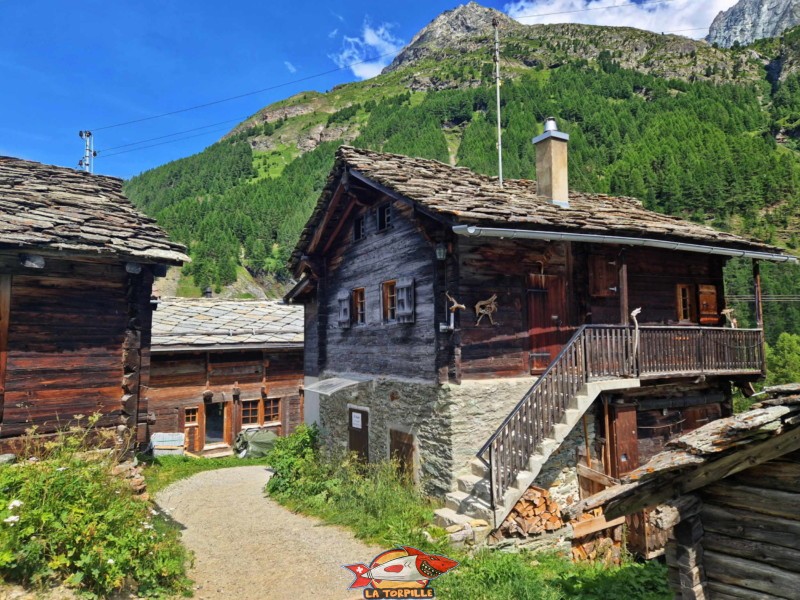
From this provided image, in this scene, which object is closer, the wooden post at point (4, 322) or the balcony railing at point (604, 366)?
the wooden post at point (4, 322)

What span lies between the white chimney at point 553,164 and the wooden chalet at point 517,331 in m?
0.04

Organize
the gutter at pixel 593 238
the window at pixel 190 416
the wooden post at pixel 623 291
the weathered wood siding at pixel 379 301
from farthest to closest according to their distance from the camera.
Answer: the window at pixel 190 416
the weathered wood siding at pixel 379 301
the wooden post at pixel 623 291
the gutter at pixel 593 238

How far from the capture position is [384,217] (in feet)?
43.3

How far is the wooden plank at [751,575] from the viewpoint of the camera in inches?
183

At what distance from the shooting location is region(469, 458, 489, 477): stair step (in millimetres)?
9961

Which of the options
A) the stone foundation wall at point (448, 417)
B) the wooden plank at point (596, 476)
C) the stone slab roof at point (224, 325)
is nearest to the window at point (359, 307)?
the stone foundation wall at point (448, 417)

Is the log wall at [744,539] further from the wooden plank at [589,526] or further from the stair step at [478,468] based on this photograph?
the wooden plank at [589,526]

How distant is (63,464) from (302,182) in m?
95.4

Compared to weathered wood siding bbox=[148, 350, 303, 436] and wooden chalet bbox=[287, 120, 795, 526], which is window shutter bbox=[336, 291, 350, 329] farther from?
weathered wood siding bbox=[148, 350, 303, 436]

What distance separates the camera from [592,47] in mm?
171750

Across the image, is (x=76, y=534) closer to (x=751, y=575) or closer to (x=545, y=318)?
(x=751, y=575)

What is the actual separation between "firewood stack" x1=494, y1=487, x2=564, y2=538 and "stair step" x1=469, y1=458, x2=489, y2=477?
81 cm

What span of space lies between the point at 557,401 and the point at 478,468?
6.77ft

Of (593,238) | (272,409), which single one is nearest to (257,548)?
(593,238)
